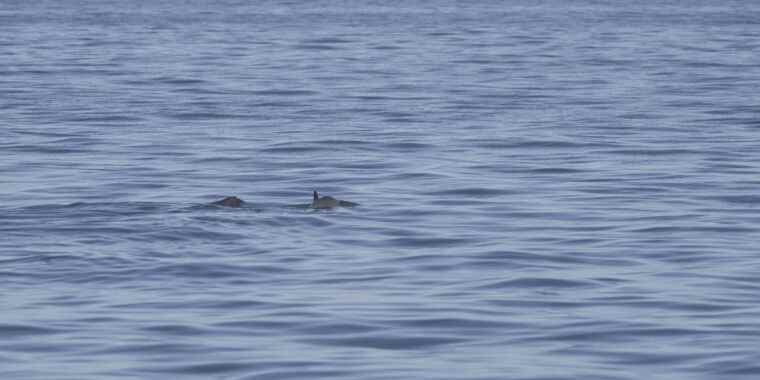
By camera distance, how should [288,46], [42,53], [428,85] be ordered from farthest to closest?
[288,46] < [42,53] < [428,85]

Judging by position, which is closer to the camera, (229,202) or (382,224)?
(382,224)

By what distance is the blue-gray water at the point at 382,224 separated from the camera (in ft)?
48.5

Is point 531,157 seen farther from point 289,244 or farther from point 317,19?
point 317,19

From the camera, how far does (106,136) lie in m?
32.8

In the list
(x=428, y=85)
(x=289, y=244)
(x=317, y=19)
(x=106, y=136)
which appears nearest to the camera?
→ (x=289, y=244)

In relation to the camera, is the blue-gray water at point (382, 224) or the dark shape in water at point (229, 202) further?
the dark shape in water at point (229, 202)

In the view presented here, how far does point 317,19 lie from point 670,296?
78422 millimetres

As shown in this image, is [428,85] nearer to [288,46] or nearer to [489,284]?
[288,46]

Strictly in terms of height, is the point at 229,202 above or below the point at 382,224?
above

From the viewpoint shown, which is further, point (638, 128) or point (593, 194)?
point (638, 128)

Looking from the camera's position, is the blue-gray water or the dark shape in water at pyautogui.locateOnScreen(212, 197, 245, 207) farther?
the dark shape in water at pyautogui.locateOnScreen(212, 197, 245, 207)

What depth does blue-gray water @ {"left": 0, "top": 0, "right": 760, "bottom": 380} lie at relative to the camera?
48.5 feet

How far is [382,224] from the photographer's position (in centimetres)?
2189

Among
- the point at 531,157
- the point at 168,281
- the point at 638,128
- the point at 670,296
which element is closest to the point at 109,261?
the point at 168,281
